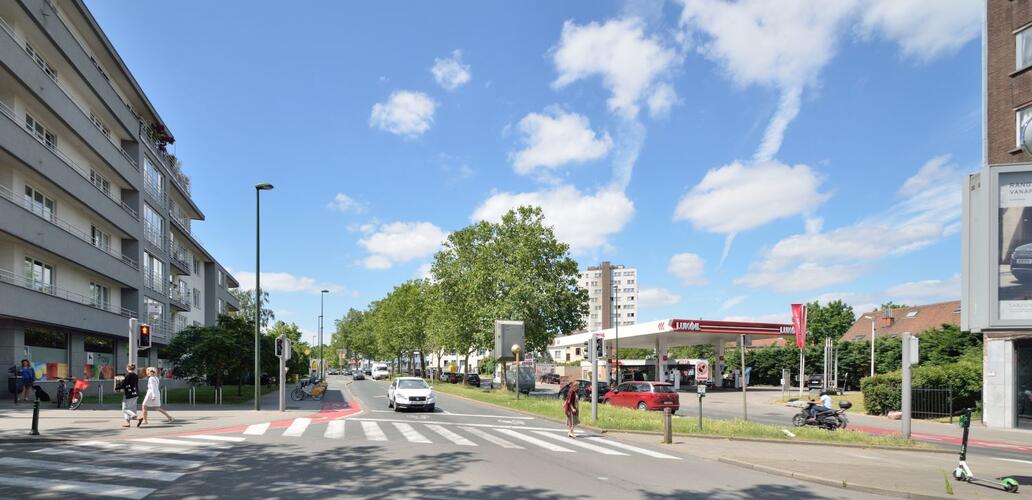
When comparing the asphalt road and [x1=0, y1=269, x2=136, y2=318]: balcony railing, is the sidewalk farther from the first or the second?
[x1=0, y1=269, x2=136, y2=318]: balcony railing

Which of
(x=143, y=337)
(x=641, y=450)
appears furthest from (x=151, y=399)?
(x=641, y=450)

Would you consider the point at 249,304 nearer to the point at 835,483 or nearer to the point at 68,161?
the point at 68,161

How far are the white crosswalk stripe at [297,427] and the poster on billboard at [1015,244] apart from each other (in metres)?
15.4

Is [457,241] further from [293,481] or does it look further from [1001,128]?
[293,481]

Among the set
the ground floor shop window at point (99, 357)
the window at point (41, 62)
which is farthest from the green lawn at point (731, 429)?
the window at point (41, 62)

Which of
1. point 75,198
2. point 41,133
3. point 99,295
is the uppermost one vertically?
point 41,133

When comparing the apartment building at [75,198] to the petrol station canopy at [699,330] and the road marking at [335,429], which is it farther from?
the petrol station canopy at [699,330]

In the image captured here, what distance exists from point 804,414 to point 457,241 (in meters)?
39.7

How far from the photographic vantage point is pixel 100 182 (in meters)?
36.0

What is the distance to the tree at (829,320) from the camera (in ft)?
305

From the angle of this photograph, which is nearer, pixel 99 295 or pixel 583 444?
pixel 583 444

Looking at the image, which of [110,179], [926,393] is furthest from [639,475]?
[110,179]

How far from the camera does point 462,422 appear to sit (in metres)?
Answer: 22.7

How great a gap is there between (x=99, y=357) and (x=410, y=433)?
2582 centimetres
